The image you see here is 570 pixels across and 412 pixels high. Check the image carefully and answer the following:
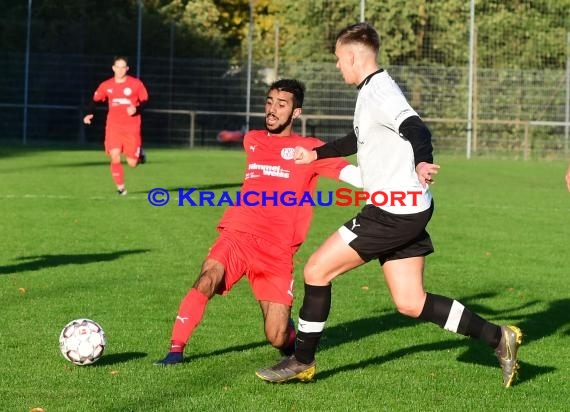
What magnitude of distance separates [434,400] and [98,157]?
79.9ft

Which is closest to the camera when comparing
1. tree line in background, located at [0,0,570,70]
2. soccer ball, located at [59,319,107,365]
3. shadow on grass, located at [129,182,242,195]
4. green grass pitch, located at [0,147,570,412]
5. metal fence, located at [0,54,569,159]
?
green grass pitch, located at [0,147,570,412]

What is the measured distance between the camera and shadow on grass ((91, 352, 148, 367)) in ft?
24.0

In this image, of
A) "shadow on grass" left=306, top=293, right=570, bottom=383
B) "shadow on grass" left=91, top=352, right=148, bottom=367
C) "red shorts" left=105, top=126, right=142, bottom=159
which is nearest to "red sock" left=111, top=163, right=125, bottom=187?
"red shorts" left=105, top=126, right=142, bottom=159

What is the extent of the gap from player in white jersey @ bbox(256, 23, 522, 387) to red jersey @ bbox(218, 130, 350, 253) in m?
0.57

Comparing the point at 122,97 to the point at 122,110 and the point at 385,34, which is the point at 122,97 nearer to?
the point at 122,110

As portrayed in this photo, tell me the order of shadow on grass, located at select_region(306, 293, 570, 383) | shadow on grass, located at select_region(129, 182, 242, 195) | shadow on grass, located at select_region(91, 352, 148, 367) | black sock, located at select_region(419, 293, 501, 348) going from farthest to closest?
shadow on grass, located at select_region(129, 182, 242, 195)
shadow on grass, located at select_region(306, 293, 570, 383)
shadow on grass, located at select_region(91, 352, 148, 367)
black sock, located at select_region(419, 293, 501, 348)

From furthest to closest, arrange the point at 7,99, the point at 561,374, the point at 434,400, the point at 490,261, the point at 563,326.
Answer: the point at 7,99 < the point at 490,261 < the point at 563,326 < the point at 561,374 < the point at 434,400

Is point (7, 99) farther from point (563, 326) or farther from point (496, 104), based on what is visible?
point (563, 326)

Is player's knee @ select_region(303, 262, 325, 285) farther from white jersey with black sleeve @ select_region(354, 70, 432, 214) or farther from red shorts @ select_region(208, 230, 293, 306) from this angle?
red shorts @ select_region(208, 230, 293, 306)

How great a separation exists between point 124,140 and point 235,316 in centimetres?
1189

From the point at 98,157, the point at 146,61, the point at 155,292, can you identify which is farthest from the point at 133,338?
the point at 146,61

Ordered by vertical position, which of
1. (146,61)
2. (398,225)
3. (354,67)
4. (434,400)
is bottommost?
(434,400)

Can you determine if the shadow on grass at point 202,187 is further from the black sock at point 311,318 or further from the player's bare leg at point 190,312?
the black sock at point 311,318

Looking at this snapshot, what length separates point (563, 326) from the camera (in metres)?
9.02
